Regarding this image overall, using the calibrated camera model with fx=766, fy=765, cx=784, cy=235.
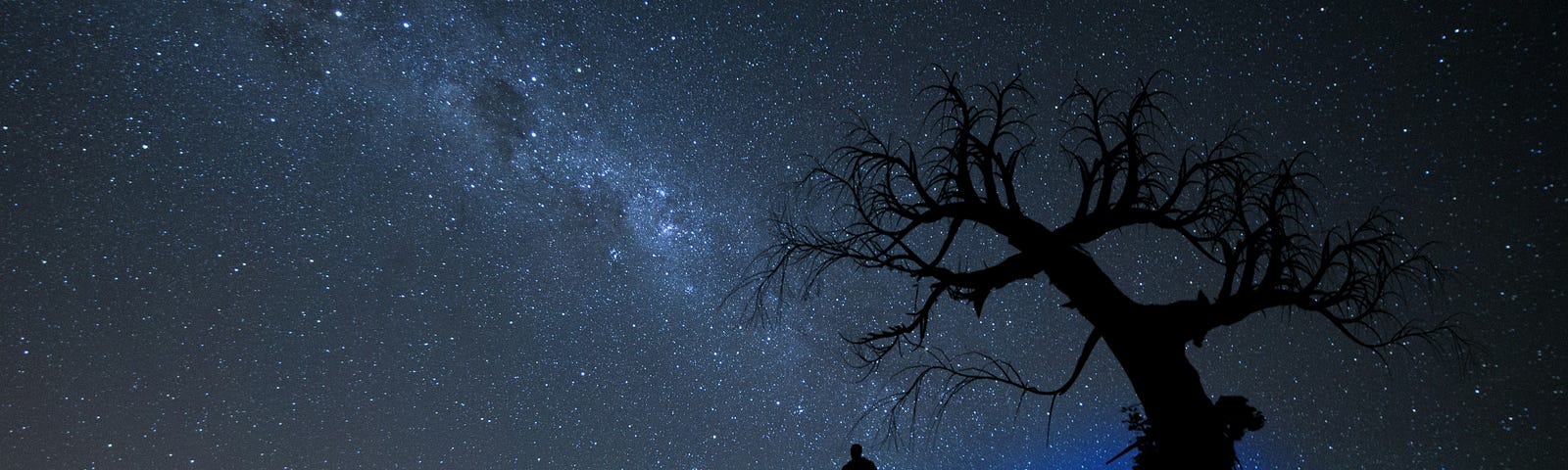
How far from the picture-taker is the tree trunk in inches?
213

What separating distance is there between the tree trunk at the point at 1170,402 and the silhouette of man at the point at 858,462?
2.20m

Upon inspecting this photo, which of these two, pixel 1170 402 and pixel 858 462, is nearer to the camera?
pixel 1170 402

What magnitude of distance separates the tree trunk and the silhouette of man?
2.20 m

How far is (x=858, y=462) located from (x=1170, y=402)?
2.61 metres

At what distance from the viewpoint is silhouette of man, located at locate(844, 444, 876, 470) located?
6750 mm

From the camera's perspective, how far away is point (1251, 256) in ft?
20.0

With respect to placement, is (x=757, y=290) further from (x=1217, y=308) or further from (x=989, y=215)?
(x=1217, y=308)

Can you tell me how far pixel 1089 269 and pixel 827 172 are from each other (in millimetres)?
2404

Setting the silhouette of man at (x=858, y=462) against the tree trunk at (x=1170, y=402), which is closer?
the tree trunk at (x=1170, y=402)

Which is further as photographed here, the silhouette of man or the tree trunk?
the silhouette of man

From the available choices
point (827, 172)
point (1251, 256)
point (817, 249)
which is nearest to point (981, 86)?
point (827, 172)

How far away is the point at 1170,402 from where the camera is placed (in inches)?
219

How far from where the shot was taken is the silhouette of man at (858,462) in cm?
675

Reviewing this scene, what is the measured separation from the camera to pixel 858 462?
680 cm
